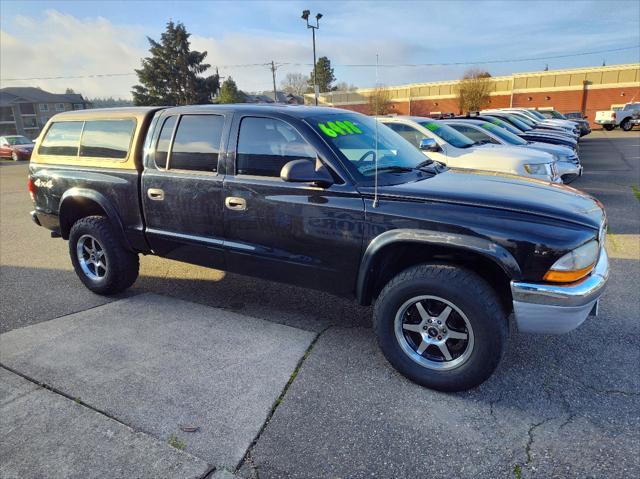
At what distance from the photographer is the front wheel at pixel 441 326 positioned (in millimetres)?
2703

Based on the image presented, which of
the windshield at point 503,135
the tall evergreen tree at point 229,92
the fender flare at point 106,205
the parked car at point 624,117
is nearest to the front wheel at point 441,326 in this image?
the fender flare at point 106,205

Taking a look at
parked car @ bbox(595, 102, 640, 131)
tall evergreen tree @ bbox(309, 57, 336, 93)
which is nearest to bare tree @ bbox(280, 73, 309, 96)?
tall evergreen tree @ bbox(309, 57, 336, 93)

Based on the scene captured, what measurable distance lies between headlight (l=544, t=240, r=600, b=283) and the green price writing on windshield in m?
1.79

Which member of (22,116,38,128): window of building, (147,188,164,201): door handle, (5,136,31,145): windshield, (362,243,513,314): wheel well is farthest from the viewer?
(22,116,38,128): window of building

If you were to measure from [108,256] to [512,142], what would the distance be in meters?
9.12

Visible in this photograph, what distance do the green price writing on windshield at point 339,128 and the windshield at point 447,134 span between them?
454 centimetres

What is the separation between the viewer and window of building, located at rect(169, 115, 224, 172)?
366 centimetres

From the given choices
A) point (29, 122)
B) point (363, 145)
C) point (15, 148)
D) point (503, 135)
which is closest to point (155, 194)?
point (363, 145)

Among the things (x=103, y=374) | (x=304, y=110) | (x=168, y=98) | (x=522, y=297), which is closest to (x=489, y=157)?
(x=304, y=110)

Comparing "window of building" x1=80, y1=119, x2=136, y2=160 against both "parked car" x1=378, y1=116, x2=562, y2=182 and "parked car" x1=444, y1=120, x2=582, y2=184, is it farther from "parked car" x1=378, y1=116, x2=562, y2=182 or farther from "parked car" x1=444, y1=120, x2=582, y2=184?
"parked car" x1=444, y1=120, x2=582, y2=184

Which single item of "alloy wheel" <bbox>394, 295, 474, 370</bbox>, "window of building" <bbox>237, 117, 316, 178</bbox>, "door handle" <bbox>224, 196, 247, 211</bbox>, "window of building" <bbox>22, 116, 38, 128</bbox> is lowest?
"alloy wheel" <bbox>394, 295, 474, 370</bbox>

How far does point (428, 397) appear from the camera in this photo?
113 inches

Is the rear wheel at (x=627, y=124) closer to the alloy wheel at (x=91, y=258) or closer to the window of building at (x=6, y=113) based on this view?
the alloy wheel at (x=91, y=258)

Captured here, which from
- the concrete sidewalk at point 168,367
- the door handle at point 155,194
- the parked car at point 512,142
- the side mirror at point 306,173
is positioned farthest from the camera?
the parked car at point 512,142
